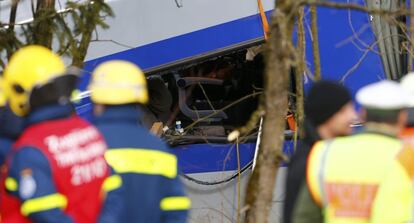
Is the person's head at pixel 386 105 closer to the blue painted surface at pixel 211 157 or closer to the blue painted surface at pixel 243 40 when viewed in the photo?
the blue painted surface at pixel 243 40

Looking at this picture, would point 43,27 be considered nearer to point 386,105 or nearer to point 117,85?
point 117,85

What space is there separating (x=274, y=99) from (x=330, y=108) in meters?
1.21

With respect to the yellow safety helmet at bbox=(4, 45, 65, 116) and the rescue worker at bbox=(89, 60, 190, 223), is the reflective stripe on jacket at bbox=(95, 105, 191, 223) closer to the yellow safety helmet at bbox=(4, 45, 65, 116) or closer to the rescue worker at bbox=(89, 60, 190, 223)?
the rescue worker at bbox=(89, 60, 190, 223)

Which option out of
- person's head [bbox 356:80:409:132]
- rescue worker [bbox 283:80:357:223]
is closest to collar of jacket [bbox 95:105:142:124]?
rescue worker [bbox 283:80:357:223]

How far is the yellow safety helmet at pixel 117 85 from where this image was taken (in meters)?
3.98

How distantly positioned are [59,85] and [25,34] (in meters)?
2.52

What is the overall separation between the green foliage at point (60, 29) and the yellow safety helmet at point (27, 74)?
2.06 meters

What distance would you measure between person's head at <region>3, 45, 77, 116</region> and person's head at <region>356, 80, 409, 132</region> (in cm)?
128

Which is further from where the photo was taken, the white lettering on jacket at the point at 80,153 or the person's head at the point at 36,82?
the person's head at the point at 36,82

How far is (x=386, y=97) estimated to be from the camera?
3418 mm

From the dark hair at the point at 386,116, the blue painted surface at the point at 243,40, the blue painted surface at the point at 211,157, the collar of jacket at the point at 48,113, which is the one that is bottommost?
the blue painted surface at the point at 211,157

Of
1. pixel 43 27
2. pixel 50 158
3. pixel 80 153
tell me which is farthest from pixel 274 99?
pixel 43 27

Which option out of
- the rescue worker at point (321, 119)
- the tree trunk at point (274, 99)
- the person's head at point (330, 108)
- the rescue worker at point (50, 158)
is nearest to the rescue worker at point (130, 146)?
the rescue worker at point (50, 158)

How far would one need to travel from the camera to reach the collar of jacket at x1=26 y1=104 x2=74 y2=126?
3.74 metres
